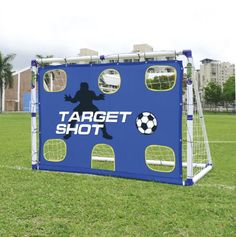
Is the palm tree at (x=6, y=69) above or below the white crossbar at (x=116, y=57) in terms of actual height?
above

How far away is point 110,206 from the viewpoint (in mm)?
4410

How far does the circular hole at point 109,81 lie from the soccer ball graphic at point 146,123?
73cm

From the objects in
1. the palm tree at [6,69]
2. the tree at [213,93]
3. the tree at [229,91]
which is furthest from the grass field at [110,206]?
the tree at [213,93]

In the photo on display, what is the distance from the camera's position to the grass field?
3635 mm

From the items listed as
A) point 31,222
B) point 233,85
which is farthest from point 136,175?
point 233,85

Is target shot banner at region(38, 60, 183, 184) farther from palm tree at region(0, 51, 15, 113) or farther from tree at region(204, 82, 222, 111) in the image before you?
tree at region(204, 82, 222, 111)

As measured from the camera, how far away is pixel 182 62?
18.9 ft

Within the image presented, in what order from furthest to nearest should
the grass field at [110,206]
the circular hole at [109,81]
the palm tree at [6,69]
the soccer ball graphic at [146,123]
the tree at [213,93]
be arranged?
the tree at [213,93] < the palm tree at [6,69] < the circular hole at [109,81] < the soccer ball graphic at [146,123] < the grass field at [110,206]

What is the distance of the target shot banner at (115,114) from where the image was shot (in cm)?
585

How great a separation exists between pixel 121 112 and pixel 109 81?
0.74m

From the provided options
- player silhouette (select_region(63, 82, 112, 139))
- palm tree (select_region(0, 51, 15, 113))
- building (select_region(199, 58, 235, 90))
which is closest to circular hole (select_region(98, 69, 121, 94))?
player silhouette (select_region(63, 82, 112, 139))

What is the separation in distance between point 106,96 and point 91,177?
1457 millimetres

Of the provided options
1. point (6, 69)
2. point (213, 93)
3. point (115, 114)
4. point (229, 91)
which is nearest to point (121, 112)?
point (115, 114)

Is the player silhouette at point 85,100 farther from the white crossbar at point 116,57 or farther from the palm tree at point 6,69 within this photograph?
the palm tree at point 6,69
